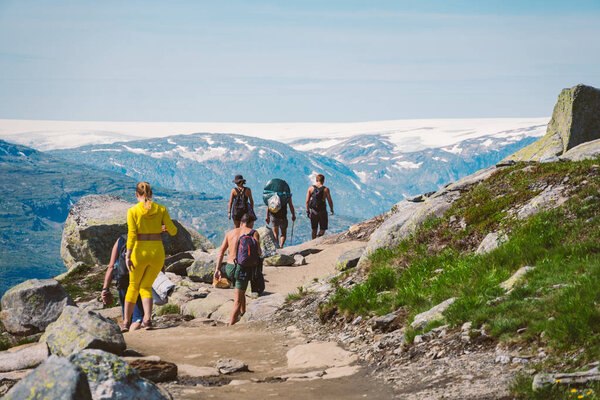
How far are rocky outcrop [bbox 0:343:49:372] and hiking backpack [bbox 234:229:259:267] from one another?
532 centimetres

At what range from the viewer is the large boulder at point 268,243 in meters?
23.9

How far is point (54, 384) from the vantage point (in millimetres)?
5039

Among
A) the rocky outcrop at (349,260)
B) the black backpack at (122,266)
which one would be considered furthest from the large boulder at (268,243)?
the black backpack at (122,266)

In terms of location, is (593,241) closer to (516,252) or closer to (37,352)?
(516,252)

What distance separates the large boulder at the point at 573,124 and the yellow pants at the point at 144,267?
1900 centimetres

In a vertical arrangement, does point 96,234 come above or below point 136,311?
below

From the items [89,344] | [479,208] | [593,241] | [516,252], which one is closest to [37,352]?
[89,344]

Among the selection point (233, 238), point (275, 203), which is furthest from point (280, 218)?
point (233, 238)

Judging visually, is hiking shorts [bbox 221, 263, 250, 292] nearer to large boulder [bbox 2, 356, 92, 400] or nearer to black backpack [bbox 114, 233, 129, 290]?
black backpack [bbox 114, 233, 129, 290]

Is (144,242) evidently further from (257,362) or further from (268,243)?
(268,243)

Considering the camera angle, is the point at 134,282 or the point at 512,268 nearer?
the point at 512,268

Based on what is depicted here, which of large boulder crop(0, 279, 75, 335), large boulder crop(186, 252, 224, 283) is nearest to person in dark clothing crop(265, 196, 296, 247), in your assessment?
large boulder crop(186, 252, 224, 283)

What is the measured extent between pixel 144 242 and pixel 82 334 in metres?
3.54

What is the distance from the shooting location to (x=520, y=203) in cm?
1336
